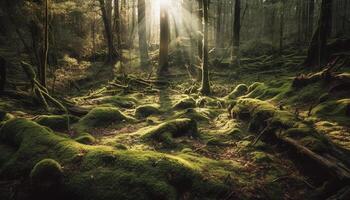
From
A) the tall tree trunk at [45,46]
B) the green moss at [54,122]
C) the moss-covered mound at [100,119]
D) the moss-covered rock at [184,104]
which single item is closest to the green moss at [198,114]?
the moss-covered rock at [184,104]

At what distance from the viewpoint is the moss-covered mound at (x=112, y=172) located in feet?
17.7

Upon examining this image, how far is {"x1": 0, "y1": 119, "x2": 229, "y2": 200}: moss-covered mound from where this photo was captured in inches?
212

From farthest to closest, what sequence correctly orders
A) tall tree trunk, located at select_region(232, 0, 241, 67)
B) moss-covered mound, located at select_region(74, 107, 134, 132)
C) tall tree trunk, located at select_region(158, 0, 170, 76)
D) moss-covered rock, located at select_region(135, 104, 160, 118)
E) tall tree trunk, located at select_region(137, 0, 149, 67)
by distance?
tall tree trunk, located at select_region(137, 0, 149, 67)
tall tree trunk, located at select_region(232, 0, 241, 67)
tall tree trunk, located at select_region(158, 0, 170, 76)
moss-covered rock, located at select_region(135, 104, 160, 118)
moss-covered mound, located at select_region(74, 107, 134, 132)

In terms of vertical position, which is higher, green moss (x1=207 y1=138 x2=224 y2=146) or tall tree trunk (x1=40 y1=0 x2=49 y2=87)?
tall tree trunk (x1=40 y1=0 x2=49 y2=87)

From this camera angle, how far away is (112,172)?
5.71 metres

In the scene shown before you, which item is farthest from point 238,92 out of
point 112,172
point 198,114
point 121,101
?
point 112,172

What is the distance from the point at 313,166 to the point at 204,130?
4.74 m

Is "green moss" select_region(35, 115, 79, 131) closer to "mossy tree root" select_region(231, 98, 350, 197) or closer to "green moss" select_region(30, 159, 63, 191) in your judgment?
"green moss" select_region(30, 159, 63, 191)

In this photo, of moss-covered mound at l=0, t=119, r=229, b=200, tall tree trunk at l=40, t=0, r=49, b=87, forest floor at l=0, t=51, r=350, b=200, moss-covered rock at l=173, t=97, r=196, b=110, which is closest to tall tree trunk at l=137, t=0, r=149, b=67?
forest floor at l=0, t=51, r=350, b=200

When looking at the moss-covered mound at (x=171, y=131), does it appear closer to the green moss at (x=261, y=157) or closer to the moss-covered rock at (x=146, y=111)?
the green moss at (x=261, y=157)

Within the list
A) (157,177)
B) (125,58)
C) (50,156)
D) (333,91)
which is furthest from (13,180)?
(125,58)

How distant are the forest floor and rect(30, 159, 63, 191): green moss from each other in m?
0.16

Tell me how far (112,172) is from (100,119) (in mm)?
5758

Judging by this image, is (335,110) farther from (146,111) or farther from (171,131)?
(146,111)
